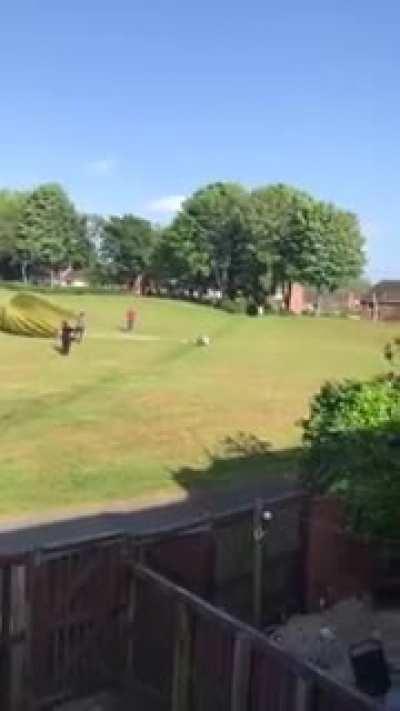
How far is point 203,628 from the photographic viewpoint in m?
6.37

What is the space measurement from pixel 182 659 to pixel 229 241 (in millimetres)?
89119

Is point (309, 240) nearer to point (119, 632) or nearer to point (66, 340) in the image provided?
point (66, 340)

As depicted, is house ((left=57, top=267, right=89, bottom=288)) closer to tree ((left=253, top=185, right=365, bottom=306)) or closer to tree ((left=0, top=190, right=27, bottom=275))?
Answer: tree ((left=0, top=190, right=27, bottom=275))

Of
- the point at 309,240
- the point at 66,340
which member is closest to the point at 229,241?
the point at 309,240

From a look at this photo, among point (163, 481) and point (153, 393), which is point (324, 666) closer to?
point (163, 481)

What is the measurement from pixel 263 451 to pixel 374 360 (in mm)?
23390

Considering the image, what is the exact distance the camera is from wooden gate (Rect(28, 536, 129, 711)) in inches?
267

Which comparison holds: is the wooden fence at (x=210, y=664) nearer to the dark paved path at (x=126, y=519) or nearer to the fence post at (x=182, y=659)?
the fence post at (x=182, y=659)

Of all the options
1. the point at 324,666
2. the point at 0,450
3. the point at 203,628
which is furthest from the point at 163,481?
the point at 203,628

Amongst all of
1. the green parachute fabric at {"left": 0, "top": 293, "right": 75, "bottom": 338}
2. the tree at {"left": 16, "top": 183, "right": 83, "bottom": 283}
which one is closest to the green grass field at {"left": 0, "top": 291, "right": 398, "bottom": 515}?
the green parachute fabric at {"left": 0, "top": 293, "right": 75, "bottom": 338}

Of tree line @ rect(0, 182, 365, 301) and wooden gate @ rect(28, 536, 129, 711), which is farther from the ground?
tree line @ rect(0, 182, 365, 301)

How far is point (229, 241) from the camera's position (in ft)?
311

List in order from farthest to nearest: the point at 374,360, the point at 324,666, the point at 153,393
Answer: the point at 374,360, the point at 153,393, the point at 324,666

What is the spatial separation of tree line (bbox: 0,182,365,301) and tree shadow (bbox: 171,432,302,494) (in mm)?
70092
